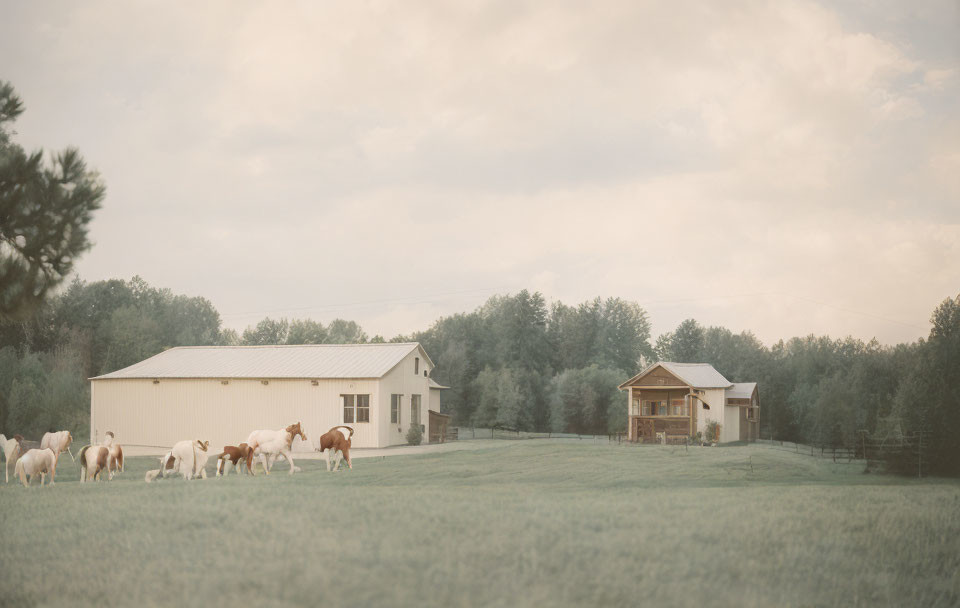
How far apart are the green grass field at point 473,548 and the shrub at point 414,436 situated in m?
28.8

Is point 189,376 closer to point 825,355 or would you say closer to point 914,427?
point 914,427

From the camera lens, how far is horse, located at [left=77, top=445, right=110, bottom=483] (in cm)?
1919

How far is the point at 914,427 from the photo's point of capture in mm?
24875

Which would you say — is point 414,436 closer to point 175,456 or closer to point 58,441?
point 58,441

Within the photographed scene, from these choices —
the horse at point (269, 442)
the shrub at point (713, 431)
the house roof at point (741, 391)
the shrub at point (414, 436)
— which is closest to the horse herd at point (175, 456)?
the horse at point (269, 442)

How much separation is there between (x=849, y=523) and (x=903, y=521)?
1010 mm

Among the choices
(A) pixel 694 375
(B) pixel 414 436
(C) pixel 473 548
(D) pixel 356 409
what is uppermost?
(A) pixel 694 375

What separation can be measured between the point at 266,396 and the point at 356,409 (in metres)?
4.71

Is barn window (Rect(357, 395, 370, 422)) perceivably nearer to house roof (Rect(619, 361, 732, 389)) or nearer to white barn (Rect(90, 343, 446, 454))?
white barn (Rect(90, 343, 446, 454))

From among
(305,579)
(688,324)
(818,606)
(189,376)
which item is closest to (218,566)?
(305,579)

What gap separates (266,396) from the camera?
1645 inches

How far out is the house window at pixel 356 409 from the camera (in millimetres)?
40750

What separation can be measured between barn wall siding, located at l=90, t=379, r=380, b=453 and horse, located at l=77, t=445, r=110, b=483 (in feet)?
69.2

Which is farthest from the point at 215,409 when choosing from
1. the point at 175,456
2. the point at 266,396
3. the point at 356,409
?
the point at 175,456
